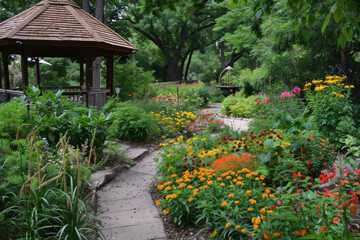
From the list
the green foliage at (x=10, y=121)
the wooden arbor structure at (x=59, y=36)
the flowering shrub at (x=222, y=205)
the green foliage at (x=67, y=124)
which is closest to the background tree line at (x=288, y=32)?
the flowering shrub at (x=222, y=205)

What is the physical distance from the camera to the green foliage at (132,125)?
615 cm

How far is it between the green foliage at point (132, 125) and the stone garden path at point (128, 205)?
1.13 m

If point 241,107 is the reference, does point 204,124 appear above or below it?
below

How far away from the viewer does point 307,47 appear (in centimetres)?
741

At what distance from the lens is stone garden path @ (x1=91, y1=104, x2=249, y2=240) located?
9.57ft

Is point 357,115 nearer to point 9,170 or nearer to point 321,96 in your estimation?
point 321,96

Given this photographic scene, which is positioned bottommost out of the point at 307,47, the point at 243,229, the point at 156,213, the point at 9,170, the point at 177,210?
the point at 156,213

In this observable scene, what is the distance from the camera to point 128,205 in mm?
3578

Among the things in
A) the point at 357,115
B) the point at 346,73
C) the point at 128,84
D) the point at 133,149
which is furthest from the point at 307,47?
the point at 128,84

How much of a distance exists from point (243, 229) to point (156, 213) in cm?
132

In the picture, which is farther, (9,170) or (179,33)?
(179,33)

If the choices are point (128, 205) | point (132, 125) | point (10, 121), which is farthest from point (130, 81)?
point (128, 205)

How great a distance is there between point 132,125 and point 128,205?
8.78 ft

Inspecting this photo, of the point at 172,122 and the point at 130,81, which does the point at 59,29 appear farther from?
the point at 172,122
